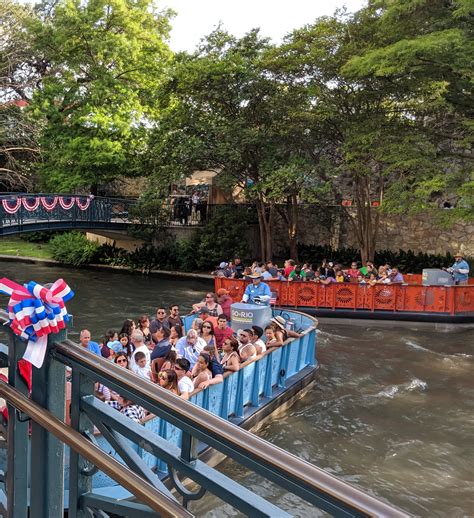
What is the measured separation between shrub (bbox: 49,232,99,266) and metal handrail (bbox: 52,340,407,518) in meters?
30.6

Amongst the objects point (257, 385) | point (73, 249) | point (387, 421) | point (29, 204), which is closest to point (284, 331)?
point (257, 385)

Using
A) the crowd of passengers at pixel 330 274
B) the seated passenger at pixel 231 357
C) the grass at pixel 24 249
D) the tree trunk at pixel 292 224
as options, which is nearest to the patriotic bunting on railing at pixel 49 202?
the grass at pixel 24 249

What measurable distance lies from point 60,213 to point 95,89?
637 cm

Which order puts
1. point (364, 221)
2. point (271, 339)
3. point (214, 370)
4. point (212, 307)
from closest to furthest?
point (214, 370) < point (271, 339) < point (212, 307) < point (364, 221)

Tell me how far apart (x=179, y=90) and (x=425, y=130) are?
34.2ft

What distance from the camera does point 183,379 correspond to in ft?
26.1

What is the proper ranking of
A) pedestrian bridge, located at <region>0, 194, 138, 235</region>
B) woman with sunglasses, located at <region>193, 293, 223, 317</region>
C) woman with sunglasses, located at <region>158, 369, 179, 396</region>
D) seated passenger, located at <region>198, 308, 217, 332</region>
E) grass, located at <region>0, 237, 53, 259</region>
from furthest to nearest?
grass, located at <region>0, 237, 53, 259</region> < pedestrian bridge, located at <region>0, 194, 138, 235</region> < woman with sunglasses, located at <region>193, 293, 223, 317</region> < seated passenger, located at <region>198, 308, 217, 332</region> < woman with sunglasses, located at <region>158, 369, 179, 396</region>

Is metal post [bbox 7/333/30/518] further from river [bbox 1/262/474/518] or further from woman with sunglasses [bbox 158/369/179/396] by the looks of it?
woman with sunglasses [bbox 158/369/179/396]

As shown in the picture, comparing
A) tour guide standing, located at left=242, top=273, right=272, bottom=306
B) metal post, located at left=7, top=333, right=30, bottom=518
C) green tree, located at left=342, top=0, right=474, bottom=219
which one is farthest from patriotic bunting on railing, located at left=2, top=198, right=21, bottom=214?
metal post, located at left=7, top=333, right=30, bottom=518

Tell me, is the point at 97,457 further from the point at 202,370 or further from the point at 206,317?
the point at 206,317

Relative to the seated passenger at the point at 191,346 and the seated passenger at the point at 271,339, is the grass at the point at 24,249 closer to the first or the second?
the seated passenger at the point at 271,339

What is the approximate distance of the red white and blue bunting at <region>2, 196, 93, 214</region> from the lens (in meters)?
23.8

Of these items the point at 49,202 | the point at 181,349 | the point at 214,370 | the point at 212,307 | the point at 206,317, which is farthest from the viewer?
the point at 49,202

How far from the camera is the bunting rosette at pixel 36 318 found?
1960 mm
